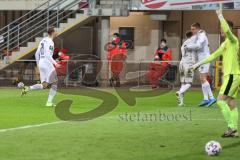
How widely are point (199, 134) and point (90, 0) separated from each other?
59.6 feet

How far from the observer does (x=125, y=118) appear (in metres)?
15.7

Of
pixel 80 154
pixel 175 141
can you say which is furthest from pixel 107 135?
pixel 80 154

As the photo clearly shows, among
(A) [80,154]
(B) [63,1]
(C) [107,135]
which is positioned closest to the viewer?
(A) [80,154]

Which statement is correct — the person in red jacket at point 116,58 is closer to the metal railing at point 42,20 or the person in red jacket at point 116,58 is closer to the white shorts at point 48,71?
the metal railing at point 42,20

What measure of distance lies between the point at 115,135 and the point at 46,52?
7.76 meters

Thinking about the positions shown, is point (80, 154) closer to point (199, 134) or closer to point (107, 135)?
point (107, 135)

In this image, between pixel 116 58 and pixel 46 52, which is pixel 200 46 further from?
pixel 116 58

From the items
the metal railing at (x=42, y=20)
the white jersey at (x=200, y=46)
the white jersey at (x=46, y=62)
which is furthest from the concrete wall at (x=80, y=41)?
the white jersey at (x=200, y=46)

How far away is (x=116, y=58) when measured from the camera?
1180 inches

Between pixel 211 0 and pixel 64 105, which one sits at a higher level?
pixel 211 0

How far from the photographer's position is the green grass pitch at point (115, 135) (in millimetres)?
10023

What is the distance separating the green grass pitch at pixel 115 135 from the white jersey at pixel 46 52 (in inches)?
63.2

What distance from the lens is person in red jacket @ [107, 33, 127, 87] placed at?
29.6 metres

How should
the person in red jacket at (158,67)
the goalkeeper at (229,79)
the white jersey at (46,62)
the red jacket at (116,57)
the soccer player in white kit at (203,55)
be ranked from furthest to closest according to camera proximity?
the red jacket at (116,57), the person in red jacket at (158,67), the white jersey at (46,62), the soccer player in white kit at (203,55), the goalkeeper at (229,79)
